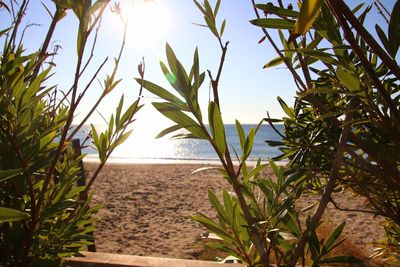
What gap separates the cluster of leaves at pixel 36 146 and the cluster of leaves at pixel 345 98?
385 millimetres

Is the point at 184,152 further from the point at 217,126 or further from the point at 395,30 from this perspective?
the point at 395,30

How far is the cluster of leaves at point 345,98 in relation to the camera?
1.06 ft

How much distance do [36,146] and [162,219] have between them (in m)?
7.17

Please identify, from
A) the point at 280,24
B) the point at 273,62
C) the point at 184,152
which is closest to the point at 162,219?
the point at 273,62

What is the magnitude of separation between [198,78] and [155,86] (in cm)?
8

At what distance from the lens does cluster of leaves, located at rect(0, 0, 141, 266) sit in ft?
2.15

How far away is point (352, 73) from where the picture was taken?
19.4 inches

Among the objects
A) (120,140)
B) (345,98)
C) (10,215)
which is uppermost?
(345,98)

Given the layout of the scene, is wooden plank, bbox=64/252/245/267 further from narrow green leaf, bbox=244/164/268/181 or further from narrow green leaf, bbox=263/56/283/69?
narrow green leaf, bbox=263/56/283/69

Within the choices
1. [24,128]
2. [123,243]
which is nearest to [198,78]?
[24,128]

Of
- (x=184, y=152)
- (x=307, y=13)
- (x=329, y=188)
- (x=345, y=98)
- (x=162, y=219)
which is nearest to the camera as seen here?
(x=307, y=13)

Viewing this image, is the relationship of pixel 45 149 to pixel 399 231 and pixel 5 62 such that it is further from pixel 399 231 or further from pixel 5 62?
pixel 399 231

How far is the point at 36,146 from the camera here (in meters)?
0.75

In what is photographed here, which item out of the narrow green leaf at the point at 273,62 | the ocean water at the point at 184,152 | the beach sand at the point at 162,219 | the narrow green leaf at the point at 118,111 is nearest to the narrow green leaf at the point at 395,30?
the narrow green leaf at the point at 273,62
